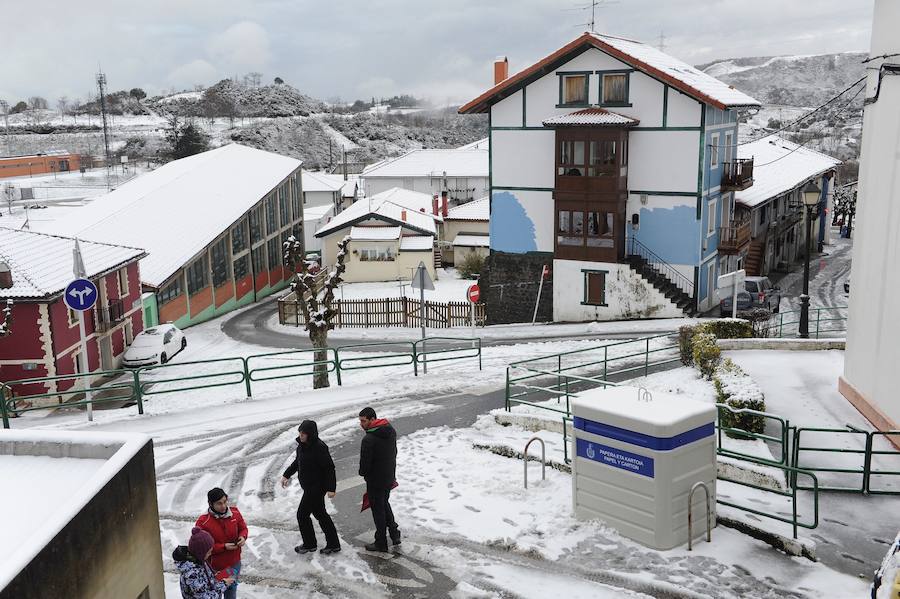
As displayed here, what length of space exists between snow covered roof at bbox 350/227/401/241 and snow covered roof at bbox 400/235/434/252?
0.73 meters

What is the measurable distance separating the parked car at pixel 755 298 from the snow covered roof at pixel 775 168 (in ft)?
18.0

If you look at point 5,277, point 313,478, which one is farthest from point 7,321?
point 313,478

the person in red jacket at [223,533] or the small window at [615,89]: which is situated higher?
the small window at [615,89]

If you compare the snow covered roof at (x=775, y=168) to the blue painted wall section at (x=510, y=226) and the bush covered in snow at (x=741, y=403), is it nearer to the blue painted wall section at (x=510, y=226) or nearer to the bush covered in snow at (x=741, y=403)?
the blue painted wall section at (x=510, y=226)

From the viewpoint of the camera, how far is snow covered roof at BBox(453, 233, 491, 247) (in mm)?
50969

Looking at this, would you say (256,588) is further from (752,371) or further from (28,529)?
(752,371)

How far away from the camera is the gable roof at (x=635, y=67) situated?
29.1 metres

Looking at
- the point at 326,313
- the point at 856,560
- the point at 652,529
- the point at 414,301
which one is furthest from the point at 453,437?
the point at 414,301

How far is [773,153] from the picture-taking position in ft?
168

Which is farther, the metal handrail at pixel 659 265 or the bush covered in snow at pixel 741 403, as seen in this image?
the metal handrail at pixel 659 265

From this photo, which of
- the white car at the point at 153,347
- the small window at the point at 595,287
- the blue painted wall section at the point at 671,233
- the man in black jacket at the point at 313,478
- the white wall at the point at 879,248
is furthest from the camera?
the small window at the point at 595,287

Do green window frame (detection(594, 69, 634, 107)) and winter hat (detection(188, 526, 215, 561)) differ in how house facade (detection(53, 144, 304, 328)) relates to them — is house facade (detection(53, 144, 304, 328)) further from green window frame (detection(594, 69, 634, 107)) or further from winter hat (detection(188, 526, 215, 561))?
winter hat (detection(188, 526, 215, 561))

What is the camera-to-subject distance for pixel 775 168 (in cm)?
4756

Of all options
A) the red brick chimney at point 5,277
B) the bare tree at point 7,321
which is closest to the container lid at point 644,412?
the bare tree at point 7,321
